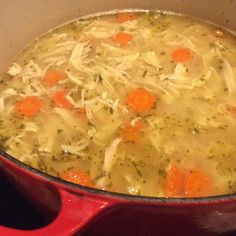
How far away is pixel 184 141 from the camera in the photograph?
1320mm

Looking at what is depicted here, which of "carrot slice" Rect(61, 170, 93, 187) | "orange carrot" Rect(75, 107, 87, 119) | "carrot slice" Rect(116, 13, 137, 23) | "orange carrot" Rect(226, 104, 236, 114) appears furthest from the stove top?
"carrot slice" Rect(116, 13, 137, 23)

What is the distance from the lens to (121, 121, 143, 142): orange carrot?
133cm

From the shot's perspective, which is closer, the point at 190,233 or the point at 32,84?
the point at 190,233

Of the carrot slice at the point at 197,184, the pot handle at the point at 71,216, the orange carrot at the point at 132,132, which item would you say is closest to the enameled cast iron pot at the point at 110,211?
the pot handle at the point at 71,216

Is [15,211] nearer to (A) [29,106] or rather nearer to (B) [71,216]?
(A) [29,106]

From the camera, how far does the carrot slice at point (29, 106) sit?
142 cm

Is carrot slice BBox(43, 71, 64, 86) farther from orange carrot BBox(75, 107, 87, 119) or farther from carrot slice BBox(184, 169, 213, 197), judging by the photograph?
carrot slice BBox(184, 169, 213, 197)

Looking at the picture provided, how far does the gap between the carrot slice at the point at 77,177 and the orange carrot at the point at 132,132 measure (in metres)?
0.17

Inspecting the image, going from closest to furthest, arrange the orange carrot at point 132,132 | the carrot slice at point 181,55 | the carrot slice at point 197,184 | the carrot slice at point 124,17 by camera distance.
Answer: the carrot slice at point 197,184
the orange carrot at point 132,132
the carrot slice at point 181,55
the carrot slice at point 124,17

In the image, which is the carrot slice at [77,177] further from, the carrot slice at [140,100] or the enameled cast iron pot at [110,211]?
the carrot slice at [140,100]

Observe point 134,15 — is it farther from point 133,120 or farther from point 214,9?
point 133,120

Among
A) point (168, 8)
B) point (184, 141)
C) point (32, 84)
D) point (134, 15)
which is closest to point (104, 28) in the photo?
point (134, 15)

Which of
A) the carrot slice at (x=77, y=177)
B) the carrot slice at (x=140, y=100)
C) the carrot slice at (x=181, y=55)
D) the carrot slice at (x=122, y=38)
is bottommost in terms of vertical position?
the carrot slice at (x=77, y=177)

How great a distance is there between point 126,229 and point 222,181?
1.22ft
